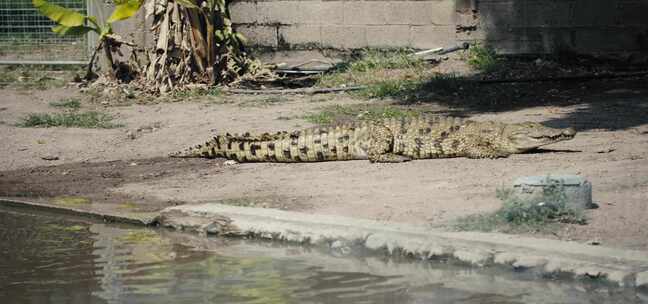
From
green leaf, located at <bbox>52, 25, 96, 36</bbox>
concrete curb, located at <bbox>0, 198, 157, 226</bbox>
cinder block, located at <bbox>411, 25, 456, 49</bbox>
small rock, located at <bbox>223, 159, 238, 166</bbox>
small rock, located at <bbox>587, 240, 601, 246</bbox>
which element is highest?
green leaf, located at <bbox>52, 25, 96, 36</bbox>

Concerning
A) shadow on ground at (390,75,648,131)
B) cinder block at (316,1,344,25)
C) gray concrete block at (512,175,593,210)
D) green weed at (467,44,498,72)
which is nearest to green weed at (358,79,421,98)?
shadow on ground at (390,75,648,131)

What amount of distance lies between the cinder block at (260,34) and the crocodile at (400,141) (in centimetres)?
617

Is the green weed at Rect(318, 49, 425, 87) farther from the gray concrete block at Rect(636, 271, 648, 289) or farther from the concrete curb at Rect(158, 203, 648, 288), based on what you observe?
the gray concrete block at Rect(636, 271, 648, 289)

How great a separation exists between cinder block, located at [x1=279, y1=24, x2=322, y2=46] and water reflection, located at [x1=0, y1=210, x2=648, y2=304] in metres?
8.46

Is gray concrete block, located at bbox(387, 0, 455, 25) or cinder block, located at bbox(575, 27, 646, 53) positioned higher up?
gray concrete block, located at bbox(387, 0, 455, 25)

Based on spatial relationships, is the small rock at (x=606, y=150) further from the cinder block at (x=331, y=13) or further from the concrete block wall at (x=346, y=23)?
the cinder block at (x=331, y=13)

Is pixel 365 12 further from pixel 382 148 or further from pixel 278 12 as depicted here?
pixel 382 148

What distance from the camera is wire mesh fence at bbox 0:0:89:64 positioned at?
1808 cm

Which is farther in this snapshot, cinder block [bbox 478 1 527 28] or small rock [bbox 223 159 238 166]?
cinder block [bbox 478 1 527 28]

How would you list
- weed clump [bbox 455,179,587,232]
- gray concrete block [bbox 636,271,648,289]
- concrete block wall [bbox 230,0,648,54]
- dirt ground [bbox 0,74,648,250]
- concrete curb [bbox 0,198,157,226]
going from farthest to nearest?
concrete block wall [bbox 230,0,648,54], concrete curb [bbox 0,198,157,226], dirt ground [bbox 0,74,648,250], weed clump [bbox 455,179,587,232], gray concrete block [bbox 636,271,648,289]

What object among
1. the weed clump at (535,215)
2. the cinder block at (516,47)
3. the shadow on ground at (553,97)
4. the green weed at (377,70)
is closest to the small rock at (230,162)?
the shadow on ground at (553,97)

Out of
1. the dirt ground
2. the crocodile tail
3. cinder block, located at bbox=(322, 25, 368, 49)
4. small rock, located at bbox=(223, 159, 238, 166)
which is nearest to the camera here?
the dirt ground

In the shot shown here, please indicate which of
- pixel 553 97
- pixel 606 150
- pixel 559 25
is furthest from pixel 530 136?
pixel 559 25

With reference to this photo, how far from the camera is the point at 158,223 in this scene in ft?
25.8
